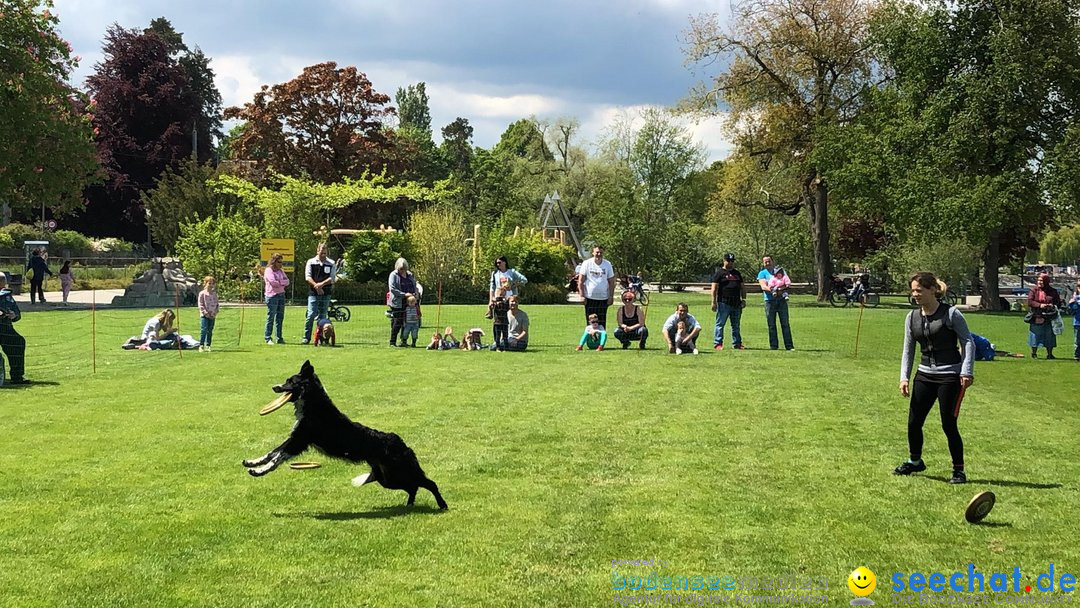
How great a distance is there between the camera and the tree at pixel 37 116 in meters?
30.5

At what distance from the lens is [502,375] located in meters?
13.7

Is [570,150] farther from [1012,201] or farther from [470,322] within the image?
[470,322]

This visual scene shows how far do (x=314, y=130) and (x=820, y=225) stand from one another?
27.0 metres

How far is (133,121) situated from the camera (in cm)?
5366

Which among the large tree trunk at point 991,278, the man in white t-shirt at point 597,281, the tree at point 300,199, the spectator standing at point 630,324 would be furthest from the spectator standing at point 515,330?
the large tree trunk at point 991,278

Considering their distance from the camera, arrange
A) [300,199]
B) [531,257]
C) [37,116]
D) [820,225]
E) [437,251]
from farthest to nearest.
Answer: [820,225], [531,257], [300,199], [437,251], [37,116]

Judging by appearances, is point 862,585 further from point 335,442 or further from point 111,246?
point 111,246

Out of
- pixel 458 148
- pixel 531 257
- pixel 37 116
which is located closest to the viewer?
pixel 37 116

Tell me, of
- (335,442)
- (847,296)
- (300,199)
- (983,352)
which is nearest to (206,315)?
(335,442)

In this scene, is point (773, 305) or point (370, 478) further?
point (773, 305)

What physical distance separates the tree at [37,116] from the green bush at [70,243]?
997cm

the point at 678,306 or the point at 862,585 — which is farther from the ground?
the point at 678,306

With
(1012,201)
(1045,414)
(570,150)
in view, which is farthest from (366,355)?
(570,150)

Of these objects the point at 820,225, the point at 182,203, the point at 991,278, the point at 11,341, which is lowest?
the point at 11,341
